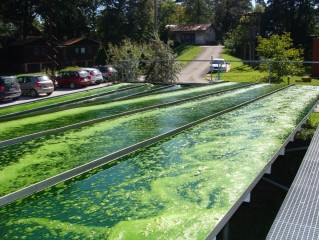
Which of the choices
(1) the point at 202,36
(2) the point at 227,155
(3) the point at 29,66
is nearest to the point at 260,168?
(2) the point at 227,155

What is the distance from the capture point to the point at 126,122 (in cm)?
911

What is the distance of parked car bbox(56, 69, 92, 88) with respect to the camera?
85.9 feet

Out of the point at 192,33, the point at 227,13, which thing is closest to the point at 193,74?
the point at 192,33

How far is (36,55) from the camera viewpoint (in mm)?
40438

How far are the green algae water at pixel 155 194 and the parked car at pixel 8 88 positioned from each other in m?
15.1

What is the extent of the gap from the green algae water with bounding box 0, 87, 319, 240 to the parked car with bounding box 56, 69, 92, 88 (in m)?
20.0

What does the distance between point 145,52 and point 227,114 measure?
47.1ft

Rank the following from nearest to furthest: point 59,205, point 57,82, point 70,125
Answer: point 59,205, point 70,125, point 57,82

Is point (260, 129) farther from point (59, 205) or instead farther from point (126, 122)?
point (59, 205)

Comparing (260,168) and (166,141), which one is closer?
(260,168)

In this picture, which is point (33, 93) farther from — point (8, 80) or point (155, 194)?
point (155, 194)

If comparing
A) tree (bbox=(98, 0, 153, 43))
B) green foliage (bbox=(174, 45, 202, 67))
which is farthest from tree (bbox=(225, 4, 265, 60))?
tree (bbox=(98, 0, 153, 43))

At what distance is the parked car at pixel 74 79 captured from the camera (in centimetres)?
2619

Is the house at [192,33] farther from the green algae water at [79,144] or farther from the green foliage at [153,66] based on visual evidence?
the green algae water at [79,144]
